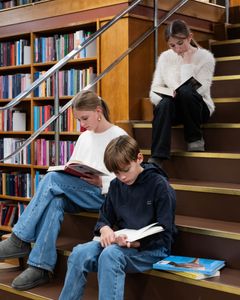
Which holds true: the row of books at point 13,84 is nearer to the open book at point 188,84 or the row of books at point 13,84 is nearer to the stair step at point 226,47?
the stair step at point 226,47

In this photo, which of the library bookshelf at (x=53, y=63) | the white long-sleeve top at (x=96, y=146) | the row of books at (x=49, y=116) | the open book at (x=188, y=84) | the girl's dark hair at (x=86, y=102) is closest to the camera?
the girl's dark hair at (x=86, y=102)

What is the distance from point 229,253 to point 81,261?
650 millimetres

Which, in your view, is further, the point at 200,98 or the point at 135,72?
the point at 135,72

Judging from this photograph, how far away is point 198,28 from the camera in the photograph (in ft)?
15.0

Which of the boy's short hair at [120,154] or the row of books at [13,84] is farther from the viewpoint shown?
the row of books at [13,84]

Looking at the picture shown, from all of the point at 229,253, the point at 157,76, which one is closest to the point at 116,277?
the point at 229,253

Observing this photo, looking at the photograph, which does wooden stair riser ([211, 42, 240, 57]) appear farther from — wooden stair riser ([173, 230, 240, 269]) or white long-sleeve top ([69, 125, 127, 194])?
wooden stair riser ([173, 230, 240, 269])

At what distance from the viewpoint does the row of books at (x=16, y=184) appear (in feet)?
17.1

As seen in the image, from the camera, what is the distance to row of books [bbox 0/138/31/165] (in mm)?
5184

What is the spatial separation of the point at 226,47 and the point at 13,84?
80.5 inches

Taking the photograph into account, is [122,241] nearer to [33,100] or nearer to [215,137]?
[215,137]

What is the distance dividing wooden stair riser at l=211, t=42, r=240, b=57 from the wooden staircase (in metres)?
0.61

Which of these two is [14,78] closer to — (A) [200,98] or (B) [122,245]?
(A) [200,98]

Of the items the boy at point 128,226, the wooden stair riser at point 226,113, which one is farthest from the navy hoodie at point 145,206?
the wooden stair riser at point 226,113
